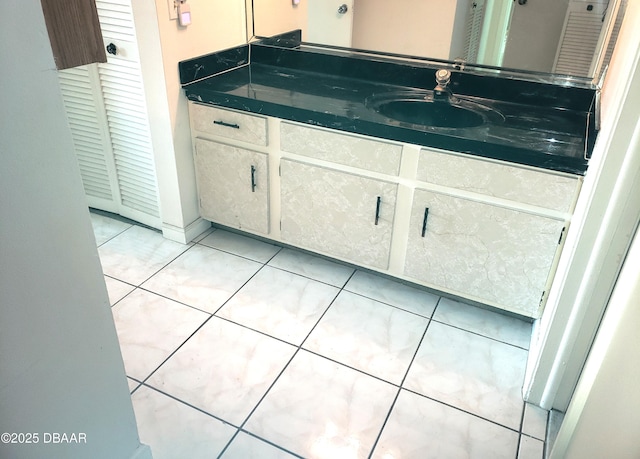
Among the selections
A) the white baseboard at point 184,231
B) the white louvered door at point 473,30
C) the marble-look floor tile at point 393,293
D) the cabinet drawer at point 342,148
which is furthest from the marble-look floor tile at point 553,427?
the white baseboard at point 184,231

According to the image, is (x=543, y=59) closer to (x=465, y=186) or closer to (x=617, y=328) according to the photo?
(x=465, y=186)

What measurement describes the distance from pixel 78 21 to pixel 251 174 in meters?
1.32

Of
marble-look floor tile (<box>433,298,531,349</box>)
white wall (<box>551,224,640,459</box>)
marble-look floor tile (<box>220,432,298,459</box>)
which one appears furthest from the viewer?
marble-look floor tile (<box>433,298,531,349</box>)

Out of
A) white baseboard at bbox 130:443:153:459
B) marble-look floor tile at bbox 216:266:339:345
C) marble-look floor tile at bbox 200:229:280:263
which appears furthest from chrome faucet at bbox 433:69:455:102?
white baseboard at bbox 130:443:153:459

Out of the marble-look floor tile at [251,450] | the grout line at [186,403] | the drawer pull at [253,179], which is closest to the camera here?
the marble-look floor tile at [251,450]

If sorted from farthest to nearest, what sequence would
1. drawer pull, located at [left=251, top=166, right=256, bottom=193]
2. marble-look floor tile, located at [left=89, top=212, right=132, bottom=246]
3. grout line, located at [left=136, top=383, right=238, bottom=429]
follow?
1. marble-look floor tile, located at [left=89, top=212, right=132, bottom=246]
2. drawer pull, located at [left=251, top=166, right=256, bottom=193]
3. grout line, located at [left=136, top=383, right=238, bottom=429]

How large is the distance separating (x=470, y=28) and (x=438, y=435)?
1603mm

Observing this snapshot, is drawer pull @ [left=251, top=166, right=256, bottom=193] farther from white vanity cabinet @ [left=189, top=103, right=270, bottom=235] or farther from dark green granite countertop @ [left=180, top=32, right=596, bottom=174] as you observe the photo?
dark green granite countertop @ [left=180, top=32, right=596, bottom=174]

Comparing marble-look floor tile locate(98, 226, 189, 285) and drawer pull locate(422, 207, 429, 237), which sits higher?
drawer pull locate(422, 207, 429, 237)

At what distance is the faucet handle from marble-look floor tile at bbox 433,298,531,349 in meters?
0.93

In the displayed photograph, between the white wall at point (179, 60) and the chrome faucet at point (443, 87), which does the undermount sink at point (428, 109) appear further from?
the white wall at point (179, 60)

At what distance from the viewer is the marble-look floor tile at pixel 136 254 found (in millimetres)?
2355

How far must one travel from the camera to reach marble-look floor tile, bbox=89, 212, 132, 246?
8.60ft

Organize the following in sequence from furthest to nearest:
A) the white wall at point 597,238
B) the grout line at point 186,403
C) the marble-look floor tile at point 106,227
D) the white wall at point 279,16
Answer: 1. the marble-look floor tile at point 106,227
2. the white wall at point 279,16
3. the grout line at point 186,403
4. the white wall at point 597,238
